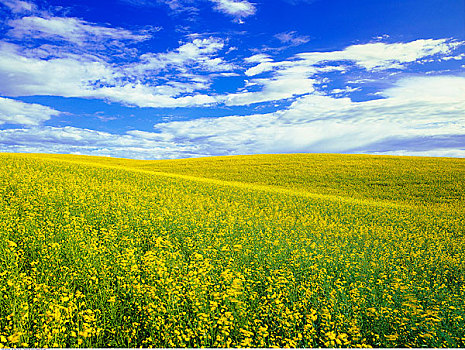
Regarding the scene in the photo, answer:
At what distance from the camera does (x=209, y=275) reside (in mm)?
6641

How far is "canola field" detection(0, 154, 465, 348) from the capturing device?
196 inches

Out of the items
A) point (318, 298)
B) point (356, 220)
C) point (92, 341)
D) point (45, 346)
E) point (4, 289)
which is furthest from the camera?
point (356, 220)

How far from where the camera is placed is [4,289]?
5191mm

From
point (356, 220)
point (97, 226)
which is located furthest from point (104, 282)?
point (356, 220)

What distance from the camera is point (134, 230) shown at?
967 cm

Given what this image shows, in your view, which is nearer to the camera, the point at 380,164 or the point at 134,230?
the point at 134,230

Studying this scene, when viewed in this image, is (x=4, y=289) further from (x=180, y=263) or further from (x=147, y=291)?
(x=180, y=263)

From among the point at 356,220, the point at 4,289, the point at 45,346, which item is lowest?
the point at 356,220

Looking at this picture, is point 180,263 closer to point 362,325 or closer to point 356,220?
point 362,325

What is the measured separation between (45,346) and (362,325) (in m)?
5.20

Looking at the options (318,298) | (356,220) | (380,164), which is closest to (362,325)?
(318,298)

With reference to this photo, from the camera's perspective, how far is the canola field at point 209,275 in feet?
16.3

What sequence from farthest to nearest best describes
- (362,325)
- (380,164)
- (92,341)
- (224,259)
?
1. (380,164)
2. (224,259)
3. (362,325)
4. (92,341)

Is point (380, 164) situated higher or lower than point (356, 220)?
higher
